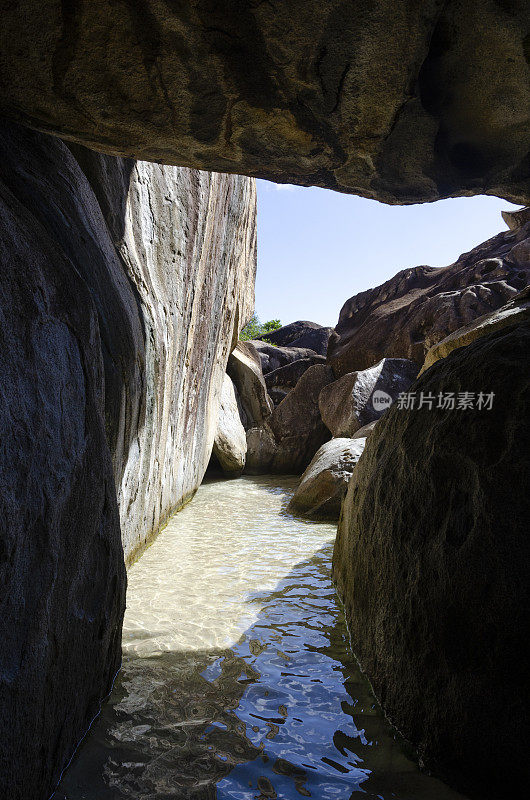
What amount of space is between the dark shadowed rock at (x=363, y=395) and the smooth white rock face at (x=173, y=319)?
9.64 feet

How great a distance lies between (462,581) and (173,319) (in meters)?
3.74

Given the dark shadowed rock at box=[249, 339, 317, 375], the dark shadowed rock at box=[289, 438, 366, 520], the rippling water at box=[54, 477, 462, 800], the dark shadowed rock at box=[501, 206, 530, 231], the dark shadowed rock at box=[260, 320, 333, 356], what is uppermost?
the dark shadowed rock at box=[501, 206, 530, 231]

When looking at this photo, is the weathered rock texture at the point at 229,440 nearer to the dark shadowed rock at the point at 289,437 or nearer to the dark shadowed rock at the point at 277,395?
the dark shadowed rock at the point at 289,437

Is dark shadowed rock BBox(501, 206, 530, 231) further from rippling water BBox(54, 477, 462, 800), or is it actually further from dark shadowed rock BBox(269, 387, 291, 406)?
rippling water BBox(54, 477, 462, 800)

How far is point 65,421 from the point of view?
1837mm

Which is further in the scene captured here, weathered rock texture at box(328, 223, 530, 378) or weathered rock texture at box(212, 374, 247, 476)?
weathered rock texture at box(328, 223, 530, 378)

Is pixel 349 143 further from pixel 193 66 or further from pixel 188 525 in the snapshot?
pixel 188 525

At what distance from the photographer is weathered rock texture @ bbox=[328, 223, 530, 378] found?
12.4m

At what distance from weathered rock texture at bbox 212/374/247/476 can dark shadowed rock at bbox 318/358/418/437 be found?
1891mm

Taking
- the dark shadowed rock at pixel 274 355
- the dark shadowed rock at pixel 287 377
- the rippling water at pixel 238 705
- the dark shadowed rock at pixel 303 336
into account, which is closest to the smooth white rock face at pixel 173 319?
the rippling water at pixel 238 705

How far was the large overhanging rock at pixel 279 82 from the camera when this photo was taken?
1828 mm

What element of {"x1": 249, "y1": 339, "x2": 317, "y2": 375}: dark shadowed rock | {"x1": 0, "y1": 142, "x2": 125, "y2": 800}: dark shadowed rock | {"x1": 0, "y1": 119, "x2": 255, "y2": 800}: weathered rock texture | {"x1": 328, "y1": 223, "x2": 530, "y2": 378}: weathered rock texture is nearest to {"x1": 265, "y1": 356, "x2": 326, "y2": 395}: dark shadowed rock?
{"x1": 328, "y1": 223, "x2": 530, "y2": 378}: weathered rock texture

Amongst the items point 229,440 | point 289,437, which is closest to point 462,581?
point 229,440

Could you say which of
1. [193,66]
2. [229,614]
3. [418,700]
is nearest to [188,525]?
[229,614]
